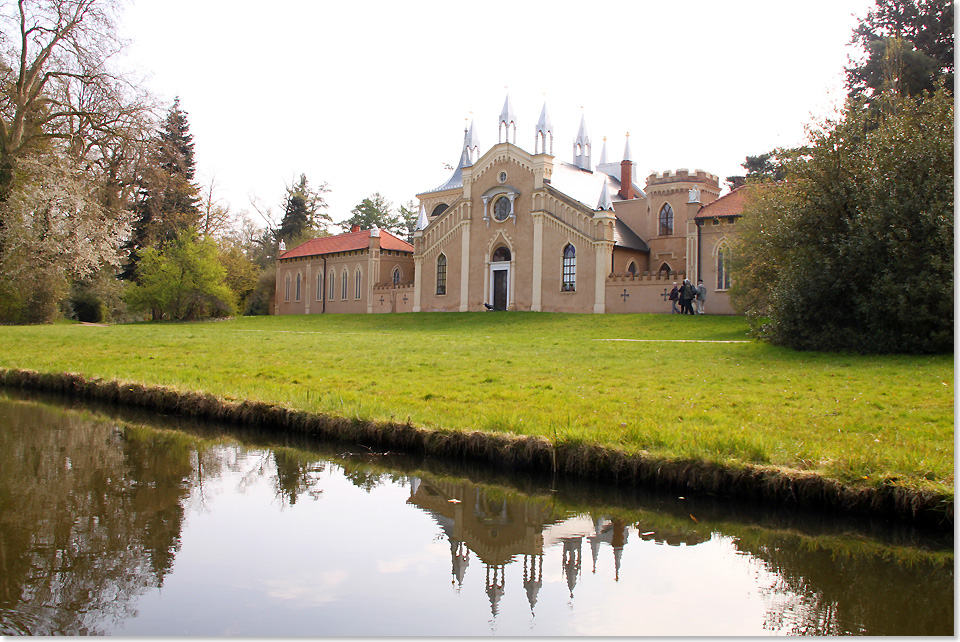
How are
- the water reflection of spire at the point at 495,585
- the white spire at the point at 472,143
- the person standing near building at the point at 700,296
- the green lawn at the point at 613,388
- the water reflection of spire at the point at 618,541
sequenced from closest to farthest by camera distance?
the water reflection of spire at the point at 495,585 → the water reflection of spire at the point at 618,541 → the green lawn at the point at 613,388 → the person standing near building at the point at 700,296 → the white spire at the point at 472,143

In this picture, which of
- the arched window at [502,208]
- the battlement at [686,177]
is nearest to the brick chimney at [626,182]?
the battlement at [686,177]

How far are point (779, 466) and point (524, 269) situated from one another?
35.4m

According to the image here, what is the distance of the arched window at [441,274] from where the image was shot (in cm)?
4697

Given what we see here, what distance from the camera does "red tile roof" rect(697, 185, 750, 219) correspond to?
119ft

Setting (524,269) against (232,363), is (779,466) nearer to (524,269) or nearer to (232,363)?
(232,363)

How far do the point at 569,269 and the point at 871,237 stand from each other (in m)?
24.5

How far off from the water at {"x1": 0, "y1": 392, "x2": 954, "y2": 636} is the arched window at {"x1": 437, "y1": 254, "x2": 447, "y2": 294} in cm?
3785

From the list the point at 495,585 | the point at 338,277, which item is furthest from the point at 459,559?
the point at 338,277

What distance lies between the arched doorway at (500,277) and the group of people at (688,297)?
418 inches

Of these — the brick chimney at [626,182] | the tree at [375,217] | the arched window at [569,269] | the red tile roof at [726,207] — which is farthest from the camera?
the tree at [375,217]

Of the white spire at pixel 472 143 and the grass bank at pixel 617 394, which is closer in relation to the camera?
the grass bank at pixel 617 394

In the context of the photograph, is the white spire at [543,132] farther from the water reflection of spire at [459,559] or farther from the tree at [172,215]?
the water reflection of spire at [459,559]

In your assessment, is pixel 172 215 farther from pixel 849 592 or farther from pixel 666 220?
pixel 849 592

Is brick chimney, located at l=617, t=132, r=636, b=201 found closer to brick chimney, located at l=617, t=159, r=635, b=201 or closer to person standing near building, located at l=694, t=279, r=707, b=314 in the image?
brick chimney, located at l=617, t=159, r=635, b=201
